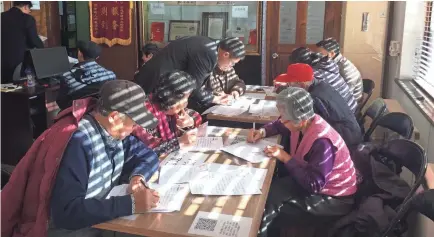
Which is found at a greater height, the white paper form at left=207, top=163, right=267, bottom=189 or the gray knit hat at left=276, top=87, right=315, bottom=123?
the gray knit hat at left=276, top=87, right=315, bottom=123

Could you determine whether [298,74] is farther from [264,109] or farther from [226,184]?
[226,184]

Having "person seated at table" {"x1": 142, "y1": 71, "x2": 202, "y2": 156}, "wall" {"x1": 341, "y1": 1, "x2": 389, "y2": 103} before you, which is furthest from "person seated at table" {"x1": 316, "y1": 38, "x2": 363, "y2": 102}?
"person seated at table" {"x1": 142, "y1": 71, "x2": 202, "y2": 156}

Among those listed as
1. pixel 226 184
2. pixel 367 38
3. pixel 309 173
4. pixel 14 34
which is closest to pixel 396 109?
pixel 367 38

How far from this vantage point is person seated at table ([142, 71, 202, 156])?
224 cm

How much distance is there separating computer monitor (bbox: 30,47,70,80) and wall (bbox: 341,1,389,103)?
2.85 m

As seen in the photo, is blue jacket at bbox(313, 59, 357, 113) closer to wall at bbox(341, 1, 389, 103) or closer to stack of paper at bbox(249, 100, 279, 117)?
stack of paper at bbox(249, 100, 279, 117)

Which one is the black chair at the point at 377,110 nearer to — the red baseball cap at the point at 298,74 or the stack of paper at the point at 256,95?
the red baseball cap at the point at 298,74

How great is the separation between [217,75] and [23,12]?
8.08 feet

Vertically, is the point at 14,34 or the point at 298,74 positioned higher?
the point at 14,34

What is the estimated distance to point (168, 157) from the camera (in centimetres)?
215

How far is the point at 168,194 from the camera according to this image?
173cm

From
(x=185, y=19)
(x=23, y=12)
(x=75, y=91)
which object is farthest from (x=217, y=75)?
(x=23, y=12)

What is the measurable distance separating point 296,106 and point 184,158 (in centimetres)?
58

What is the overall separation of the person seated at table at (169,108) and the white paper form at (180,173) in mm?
213
